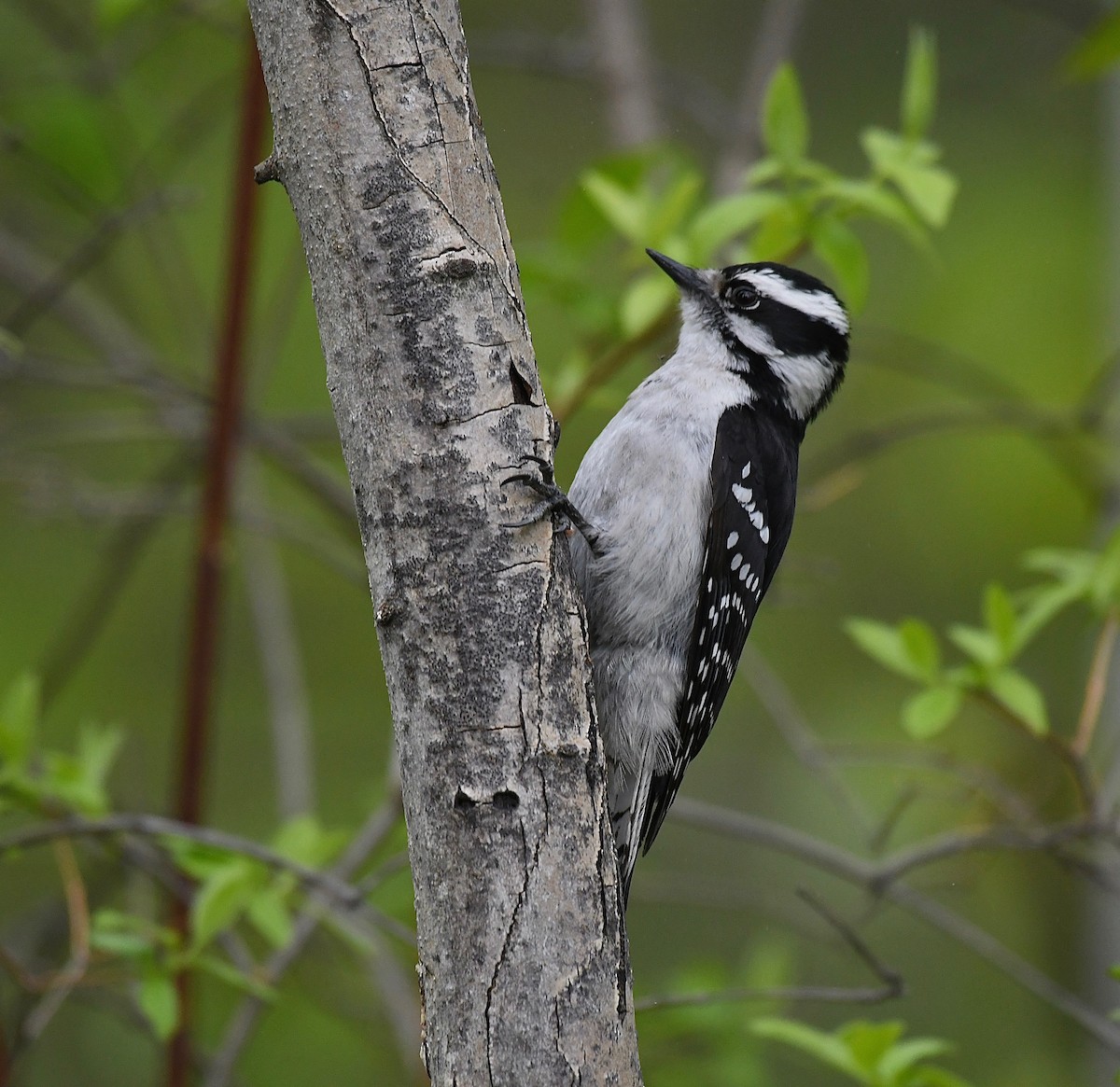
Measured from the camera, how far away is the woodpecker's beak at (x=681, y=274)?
113 inches

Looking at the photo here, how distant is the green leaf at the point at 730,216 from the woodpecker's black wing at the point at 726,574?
0.49 metres

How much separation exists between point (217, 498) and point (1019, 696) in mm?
1784

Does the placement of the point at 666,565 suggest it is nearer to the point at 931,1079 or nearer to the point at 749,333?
the point at 749,333

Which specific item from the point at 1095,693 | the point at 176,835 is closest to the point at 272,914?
the point at 176,835

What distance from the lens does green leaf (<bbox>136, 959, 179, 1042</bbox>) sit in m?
2.33

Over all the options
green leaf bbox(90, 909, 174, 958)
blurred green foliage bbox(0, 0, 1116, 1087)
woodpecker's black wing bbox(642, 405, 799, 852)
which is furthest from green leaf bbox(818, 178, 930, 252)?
green leaf bbox(90, 909, 174, 958)

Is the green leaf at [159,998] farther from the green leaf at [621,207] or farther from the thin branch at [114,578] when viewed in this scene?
the green leaf at [621,207]

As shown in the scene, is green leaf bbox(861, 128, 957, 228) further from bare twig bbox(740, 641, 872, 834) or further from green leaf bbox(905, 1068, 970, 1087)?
green leaf bbox(905, 1068, 970, 1087)

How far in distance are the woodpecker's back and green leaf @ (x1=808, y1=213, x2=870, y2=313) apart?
0.33m

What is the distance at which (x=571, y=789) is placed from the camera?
1736 mm

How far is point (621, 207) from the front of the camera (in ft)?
9.64

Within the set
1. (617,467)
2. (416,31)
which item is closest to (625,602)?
(617,467)

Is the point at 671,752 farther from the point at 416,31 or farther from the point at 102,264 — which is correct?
the point at 102,264

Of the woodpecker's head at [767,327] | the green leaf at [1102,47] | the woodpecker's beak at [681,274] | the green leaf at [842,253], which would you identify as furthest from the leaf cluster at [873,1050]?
the green leaf at [1102,47]
